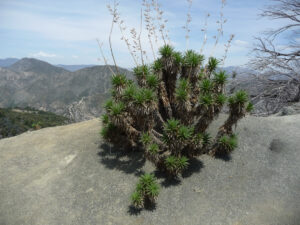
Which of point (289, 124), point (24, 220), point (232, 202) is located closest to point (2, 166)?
point (24, 220)

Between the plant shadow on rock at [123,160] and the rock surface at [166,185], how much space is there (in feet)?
0.10

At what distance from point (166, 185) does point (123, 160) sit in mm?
1654

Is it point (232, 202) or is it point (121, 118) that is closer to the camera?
point (232, 202)

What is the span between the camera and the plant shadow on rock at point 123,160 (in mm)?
6727

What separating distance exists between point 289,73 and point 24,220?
10.8 meters

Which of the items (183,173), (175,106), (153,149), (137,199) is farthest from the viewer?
(183,173)

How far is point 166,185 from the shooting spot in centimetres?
608

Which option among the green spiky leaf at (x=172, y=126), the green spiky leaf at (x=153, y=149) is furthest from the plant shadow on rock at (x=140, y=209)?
the green spiky leaf at (x=172, y=126)

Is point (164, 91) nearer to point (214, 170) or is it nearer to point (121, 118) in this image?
point (121, 118)

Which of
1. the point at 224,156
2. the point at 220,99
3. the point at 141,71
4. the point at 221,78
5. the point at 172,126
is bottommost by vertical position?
the point at 224,156

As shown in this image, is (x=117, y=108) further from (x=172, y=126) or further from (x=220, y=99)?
(x=220, y=99)

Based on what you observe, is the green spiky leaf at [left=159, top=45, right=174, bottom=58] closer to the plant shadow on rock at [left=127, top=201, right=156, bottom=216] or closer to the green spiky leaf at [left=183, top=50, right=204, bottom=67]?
the green spiky leaf at [left=183, top=50, right=204, bottom=67]

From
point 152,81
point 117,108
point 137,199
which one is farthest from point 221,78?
point 137,199

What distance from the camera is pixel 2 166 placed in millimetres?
7844
